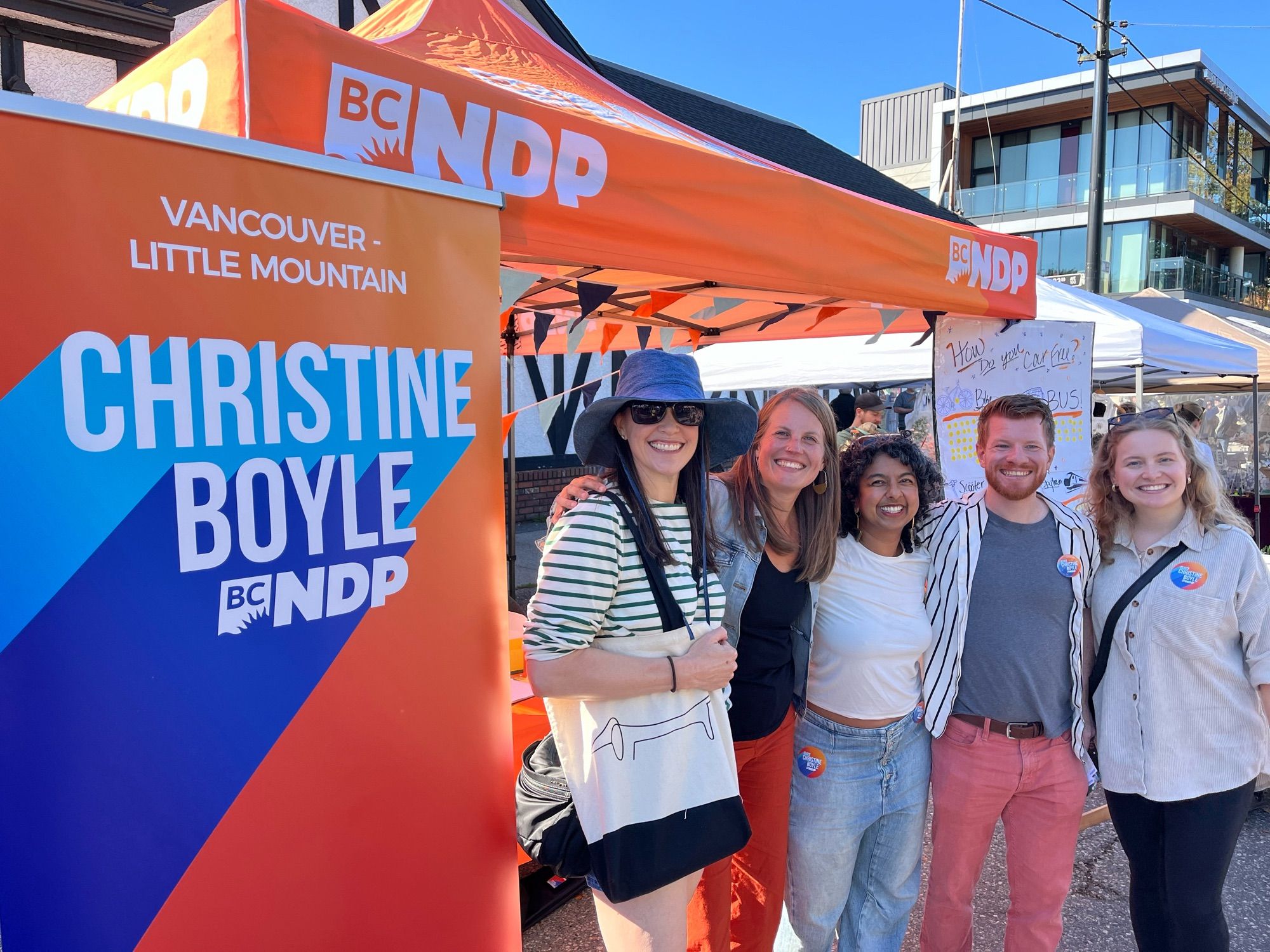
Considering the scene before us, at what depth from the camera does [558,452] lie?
1002 cm

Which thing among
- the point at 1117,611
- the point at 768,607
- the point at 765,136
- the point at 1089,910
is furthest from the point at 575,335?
the point at 765,136

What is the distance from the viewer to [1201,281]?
22891 millimetres

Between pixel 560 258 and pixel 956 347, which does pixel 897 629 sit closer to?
pixel 560 258

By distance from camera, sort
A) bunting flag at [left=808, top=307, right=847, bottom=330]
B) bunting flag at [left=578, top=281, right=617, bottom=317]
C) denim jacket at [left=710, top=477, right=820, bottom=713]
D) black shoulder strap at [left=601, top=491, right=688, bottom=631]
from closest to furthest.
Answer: black shoulder strap at [left=601, top=491, right=688, bottom=631] < denim jacket at [left=710, top=477, right=820, bottom=713] < bunting flag at [left=578, top=281, right=617, bottom=317] < bunting flag at [left=808, top=307, right=847, bottom=330]

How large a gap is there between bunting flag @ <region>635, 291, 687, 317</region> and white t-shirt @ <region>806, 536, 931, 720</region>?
5.89 ft

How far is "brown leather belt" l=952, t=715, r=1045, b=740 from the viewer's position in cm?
217

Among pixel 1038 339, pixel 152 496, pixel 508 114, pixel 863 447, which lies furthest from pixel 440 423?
pixel 1038 339

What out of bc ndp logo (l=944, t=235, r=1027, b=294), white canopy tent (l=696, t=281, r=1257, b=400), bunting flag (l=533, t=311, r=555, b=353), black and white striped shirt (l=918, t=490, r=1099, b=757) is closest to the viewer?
black and white striped shirt (l=918, t=490, r=1099, b=757)

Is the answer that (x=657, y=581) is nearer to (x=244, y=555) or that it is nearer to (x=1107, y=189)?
(x=244, y=555)

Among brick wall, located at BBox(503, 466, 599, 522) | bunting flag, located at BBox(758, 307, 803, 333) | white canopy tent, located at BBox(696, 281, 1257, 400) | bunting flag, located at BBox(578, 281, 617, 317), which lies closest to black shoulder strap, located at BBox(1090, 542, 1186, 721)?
bunting flag, located at BBox(578, 281, 617, 317)

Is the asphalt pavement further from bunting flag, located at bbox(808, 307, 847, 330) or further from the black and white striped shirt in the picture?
bunting flag, located at bbox(808, 307, 847, 330)

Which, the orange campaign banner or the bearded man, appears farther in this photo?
the bearded man

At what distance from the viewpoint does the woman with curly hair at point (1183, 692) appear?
2111 mm

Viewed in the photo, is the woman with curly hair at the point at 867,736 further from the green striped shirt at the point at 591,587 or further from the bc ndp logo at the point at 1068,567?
the green striped shirt at the point at 591,587
